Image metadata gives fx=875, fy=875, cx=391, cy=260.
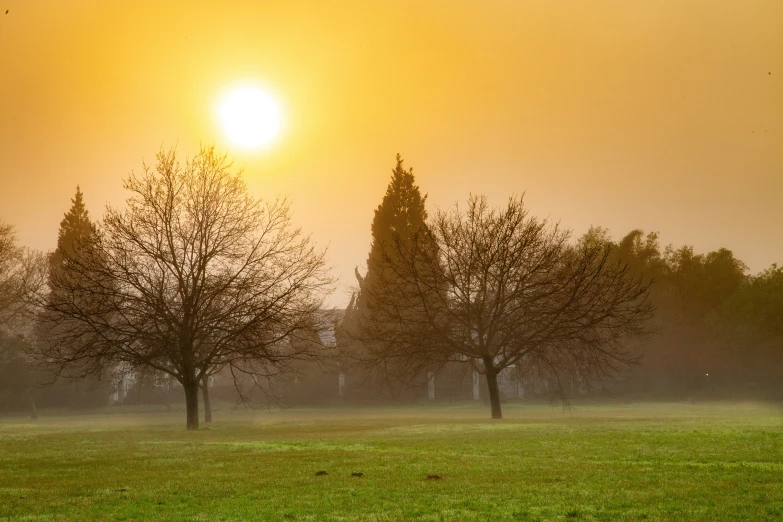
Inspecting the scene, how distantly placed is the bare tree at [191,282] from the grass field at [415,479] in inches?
403

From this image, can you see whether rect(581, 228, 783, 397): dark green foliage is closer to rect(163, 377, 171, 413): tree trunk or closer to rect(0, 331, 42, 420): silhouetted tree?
rect(163, 377, 171, 413): tree trunk

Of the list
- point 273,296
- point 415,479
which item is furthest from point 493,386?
point 415,479

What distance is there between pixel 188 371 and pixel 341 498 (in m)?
26.7

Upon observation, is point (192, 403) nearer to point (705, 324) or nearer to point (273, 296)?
point (273, 296)

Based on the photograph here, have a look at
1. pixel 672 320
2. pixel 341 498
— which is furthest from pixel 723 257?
pixel 341 498

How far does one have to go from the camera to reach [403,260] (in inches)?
1702

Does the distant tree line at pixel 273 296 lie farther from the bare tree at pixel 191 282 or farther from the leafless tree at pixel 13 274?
the leafless tree at pixel 13 274

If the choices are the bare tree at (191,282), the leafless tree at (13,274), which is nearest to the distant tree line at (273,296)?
the bare tree at (191,282)

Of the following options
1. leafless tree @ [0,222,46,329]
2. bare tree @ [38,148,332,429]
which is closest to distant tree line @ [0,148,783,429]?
bare tree @ [38,148,332,429]

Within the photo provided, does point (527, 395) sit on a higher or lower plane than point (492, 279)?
lower

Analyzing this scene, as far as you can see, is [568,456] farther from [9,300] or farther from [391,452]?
[9,300]

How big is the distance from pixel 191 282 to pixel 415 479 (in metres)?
25.9

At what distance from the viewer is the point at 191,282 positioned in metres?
40.0

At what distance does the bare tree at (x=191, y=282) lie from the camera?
37.7 meters
